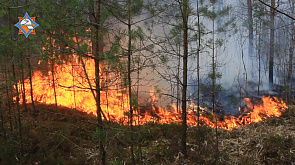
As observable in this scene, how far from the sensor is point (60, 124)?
6.80m

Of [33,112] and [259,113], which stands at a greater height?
[33,112]

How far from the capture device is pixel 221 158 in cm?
488

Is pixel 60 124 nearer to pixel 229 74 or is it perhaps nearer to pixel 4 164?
pixel 4 164

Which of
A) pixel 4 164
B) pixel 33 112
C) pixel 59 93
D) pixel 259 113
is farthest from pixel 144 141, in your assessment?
pixel 259 113

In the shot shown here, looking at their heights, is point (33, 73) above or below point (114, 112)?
above

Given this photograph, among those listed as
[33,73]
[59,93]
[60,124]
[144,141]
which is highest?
[33,73]

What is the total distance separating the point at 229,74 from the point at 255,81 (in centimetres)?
187

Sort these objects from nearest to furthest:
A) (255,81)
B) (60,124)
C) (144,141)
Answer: (144,141), (60,124), (255,81)

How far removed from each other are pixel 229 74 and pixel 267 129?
10223mm

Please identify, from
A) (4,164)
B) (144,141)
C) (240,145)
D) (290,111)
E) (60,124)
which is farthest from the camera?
(290,111)

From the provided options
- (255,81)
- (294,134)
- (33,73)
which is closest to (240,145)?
(294,134)

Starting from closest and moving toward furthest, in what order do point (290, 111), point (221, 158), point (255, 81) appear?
1. point (221, 158)
2. point (290, 111)
3. point (255, 81)

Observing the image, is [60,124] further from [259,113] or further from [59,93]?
[259,113]

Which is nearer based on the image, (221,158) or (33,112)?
(221,158)
